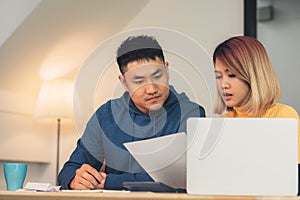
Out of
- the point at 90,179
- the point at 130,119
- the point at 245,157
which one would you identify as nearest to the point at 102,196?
the point at 245,157

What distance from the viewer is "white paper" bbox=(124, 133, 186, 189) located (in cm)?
121

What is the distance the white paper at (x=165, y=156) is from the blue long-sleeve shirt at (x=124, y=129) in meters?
0.31

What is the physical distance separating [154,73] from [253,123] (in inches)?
20.0

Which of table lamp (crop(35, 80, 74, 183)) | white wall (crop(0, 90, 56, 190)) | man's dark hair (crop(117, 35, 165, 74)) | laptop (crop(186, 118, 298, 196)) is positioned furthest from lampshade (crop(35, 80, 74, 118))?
laptop (crop(186, 118, 298, 196))

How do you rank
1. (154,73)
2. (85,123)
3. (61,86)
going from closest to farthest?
(154,73) < (85,123) < (61,86)

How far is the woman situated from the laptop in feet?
1.66

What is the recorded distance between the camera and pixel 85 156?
1793mm

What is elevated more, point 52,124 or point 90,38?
point 90,38

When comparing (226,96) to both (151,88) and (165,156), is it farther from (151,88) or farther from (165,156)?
(165,156)

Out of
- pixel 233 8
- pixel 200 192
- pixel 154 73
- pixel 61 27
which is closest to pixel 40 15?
pixel 61 27

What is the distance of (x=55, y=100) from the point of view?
3.25 m

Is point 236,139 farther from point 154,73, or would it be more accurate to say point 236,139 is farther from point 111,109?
point 111,109

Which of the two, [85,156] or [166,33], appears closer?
[166,33]

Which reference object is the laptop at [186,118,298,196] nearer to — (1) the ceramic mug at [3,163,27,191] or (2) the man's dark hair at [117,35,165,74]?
(2) the man's dark hair at [117,35,165,74]
